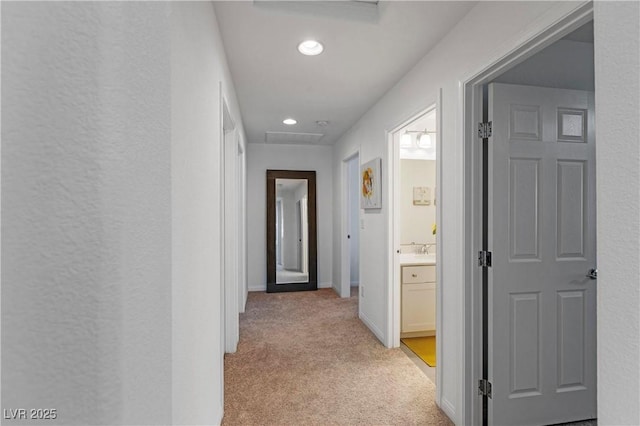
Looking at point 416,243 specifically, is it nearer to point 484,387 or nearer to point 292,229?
point 292,229

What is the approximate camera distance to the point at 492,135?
189 centimetres

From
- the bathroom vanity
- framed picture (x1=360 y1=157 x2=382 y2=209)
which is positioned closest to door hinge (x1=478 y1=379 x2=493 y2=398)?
the bathroom vanity

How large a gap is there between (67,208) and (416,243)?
13.1 feet

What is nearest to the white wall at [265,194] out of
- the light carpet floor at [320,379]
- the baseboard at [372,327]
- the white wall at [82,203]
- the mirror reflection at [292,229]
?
the mirror reflection at [292,229]

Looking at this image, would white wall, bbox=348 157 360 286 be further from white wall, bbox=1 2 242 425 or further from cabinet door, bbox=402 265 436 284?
white wall, bbox=1 2 242 425

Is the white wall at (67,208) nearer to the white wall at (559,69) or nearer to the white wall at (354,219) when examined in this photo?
the white wall at (559,69)

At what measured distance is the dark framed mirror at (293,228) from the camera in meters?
5.36

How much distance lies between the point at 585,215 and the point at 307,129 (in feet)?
10.7

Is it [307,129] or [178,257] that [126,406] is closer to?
[178,257]

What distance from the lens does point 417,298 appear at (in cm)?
342

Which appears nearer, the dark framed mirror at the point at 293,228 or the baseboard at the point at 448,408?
the baseboard at the point at 448,408

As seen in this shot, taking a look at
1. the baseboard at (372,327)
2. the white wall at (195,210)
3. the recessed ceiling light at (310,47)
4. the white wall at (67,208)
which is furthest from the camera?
the baseboard at (372,327)

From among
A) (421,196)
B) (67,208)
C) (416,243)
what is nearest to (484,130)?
(67,208)

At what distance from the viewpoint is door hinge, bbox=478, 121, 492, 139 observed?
1.90 m
